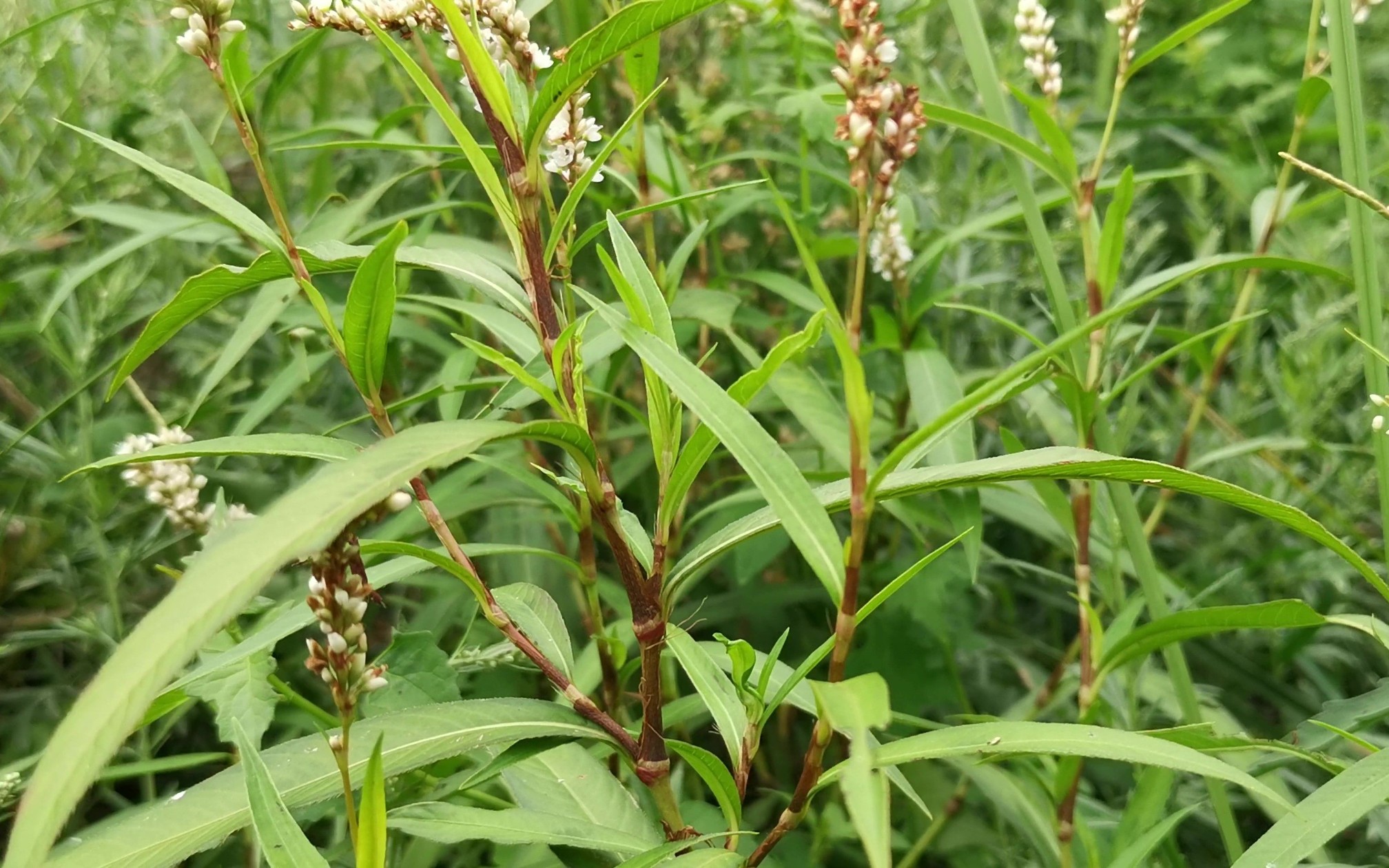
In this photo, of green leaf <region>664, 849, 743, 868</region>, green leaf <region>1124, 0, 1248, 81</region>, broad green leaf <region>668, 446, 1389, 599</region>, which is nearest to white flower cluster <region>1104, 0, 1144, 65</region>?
green leaf <region>1124, 0, 1248, 81</region>

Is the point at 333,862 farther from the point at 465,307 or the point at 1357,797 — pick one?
the point at 1357,797

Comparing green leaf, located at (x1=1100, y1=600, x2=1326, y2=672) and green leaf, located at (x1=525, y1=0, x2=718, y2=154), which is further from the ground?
green leaf, located at (x1=525, y1=0, x2=718, y2=154)

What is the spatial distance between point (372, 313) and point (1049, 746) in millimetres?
369

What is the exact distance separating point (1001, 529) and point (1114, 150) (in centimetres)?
51

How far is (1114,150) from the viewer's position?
1.31 m

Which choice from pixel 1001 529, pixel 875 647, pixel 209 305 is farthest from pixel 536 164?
pixel 1001 529

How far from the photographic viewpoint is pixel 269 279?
52 cm

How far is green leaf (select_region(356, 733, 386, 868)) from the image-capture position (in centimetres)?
42

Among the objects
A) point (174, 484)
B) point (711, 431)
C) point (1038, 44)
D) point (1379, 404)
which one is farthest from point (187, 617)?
point (1038, 44)

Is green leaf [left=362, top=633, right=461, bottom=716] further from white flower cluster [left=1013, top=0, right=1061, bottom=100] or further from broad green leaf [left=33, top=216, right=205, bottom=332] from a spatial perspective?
white flower cluster [left=1013, top=0, right=1061, bottom=100]

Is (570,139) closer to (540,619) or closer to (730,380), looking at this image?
(540,619)

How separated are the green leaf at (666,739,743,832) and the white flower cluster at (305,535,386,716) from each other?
0.50 ft

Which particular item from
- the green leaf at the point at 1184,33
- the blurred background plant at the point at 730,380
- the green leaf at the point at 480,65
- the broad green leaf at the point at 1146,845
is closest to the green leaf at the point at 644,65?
the blurred background plant at the point at 730,380

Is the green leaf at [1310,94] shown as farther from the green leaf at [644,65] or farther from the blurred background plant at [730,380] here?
the green leaf at [644,65]
